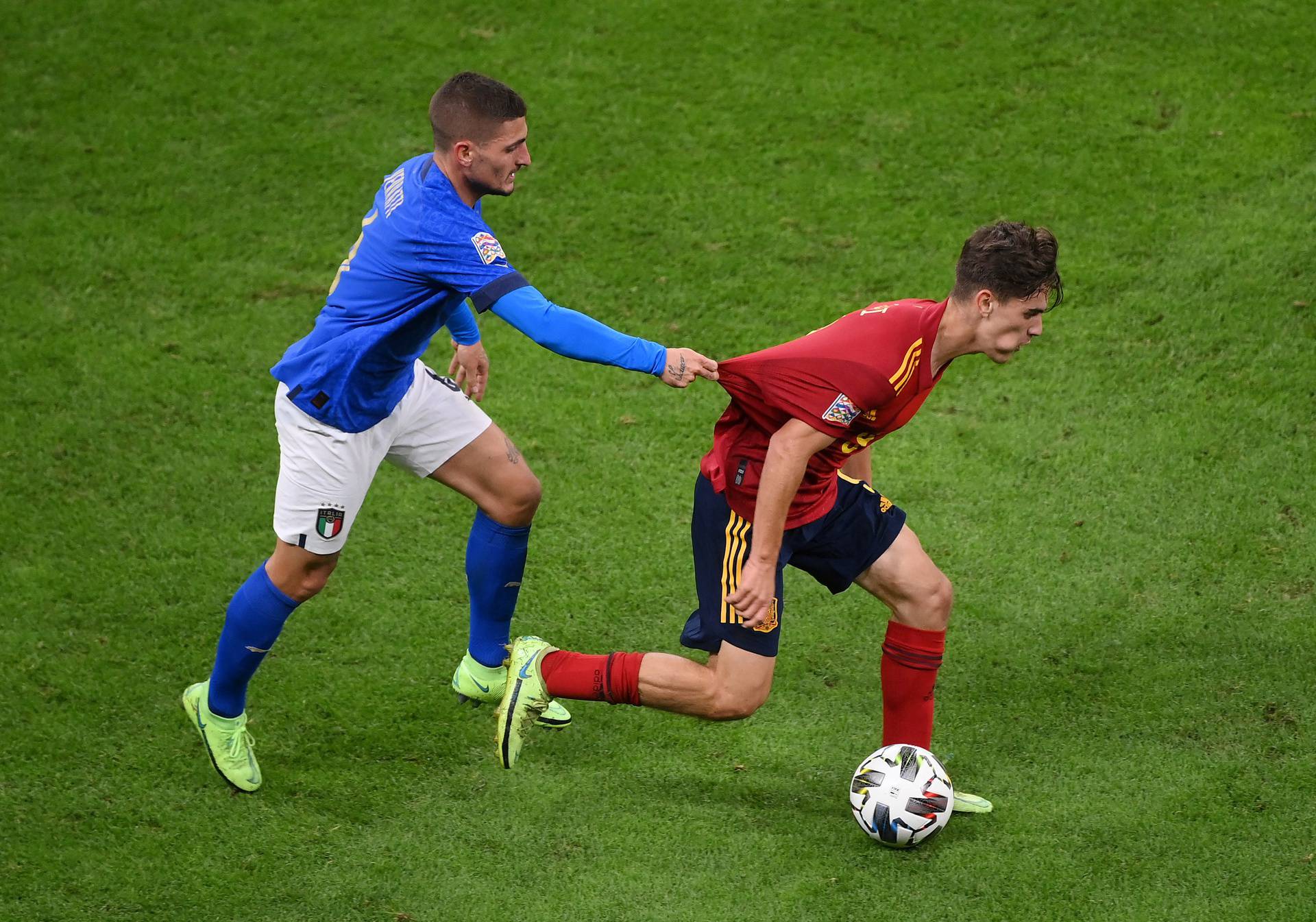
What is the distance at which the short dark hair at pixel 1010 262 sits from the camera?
12.6ft

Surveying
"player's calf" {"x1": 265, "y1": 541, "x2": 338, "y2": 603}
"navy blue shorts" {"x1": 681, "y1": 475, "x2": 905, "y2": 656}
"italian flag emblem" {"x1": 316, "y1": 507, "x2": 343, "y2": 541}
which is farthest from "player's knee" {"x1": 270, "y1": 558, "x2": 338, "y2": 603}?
"navy blue shorts" {"x1": 681, "y1": 475, "x2": 905, "y2": 656}

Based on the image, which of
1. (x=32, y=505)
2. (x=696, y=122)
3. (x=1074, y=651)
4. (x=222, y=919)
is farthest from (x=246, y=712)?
(x=696, y=122)

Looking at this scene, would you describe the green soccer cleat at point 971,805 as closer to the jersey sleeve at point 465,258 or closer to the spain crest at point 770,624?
the spain crest at point 770,624

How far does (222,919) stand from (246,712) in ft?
3.13

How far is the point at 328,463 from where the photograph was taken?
4387 mm

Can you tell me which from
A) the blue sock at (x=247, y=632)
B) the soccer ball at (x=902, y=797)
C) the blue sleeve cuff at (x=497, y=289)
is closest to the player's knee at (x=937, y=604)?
the soccer ball at (x=902, y=797)

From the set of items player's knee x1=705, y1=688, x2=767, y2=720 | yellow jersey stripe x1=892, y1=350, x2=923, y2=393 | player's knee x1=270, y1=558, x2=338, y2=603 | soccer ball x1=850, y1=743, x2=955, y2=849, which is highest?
yellow jersey stripe x1=892, y1=350, x2=923, y2=393

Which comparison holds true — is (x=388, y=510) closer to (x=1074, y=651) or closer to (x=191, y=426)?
(x=191, y=426)

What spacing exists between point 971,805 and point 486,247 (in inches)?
88.3

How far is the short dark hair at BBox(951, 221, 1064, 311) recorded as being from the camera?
12.6 ft

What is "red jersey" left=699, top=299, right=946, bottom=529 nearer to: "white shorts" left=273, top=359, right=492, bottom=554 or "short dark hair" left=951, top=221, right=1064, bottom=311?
"short dark hair" left=951, top=221, right=1064, bottom=311

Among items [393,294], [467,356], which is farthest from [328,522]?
[467,356]

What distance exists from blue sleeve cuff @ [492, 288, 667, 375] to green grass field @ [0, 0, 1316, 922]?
149 centimetres

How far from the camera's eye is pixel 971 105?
26.3 feet
